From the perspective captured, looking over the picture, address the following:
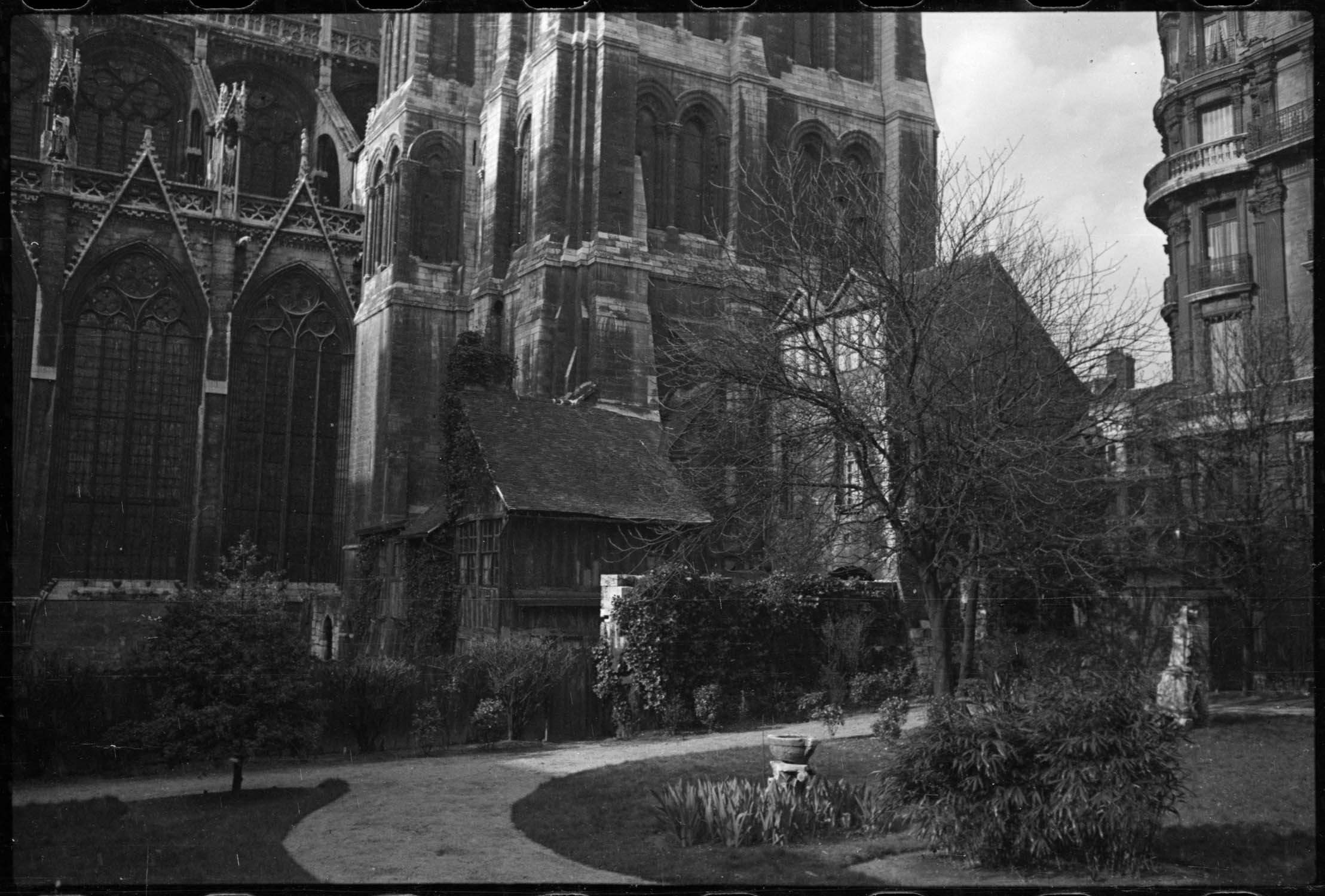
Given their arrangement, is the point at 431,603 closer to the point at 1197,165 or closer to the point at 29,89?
the point at 1197,165

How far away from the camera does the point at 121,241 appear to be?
33.9m

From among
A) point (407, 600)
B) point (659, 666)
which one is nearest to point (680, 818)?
point (659, 666)

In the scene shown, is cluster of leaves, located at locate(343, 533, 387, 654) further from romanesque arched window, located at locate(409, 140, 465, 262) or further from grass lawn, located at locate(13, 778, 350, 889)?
grass lawn, located at locate(13, 778, 350, 889)

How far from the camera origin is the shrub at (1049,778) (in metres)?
9.73

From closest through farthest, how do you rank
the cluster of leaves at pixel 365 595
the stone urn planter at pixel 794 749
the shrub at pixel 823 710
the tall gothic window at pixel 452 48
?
the stone urn planter at pixel 794 749 → the shrub at pixel 823 710 → the cluster of leaves at pixel 365 595 → the tall gothic window at pixel 452 48

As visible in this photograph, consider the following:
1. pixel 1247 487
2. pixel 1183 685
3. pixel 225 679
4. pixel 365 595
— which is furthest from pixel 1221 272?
pixel 225 679

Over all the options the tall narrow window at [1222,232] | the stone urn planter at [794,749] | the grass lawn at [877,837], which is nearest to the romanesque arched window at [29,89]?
the grass lawn at [877,837]

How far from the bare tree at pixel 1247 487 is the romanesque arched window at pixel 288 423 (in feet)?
76.8

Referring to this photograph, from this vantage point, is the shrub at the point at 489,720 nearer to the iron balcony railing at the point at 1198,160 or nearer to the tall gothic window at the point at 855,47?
the iron balcony railing at the point at 1198,160

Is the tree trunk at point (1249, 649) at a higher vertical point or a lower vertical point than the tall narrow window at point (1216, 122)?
lower

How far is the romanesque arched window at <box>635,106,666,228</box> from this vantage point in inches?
1379

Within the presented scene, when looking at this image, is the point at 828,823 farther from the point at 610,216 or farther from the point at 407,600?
the point at 610,216

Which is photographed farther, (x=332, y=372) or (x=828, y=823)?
(x=332, y=372)

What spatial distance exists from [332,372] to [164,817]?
82.1ft
